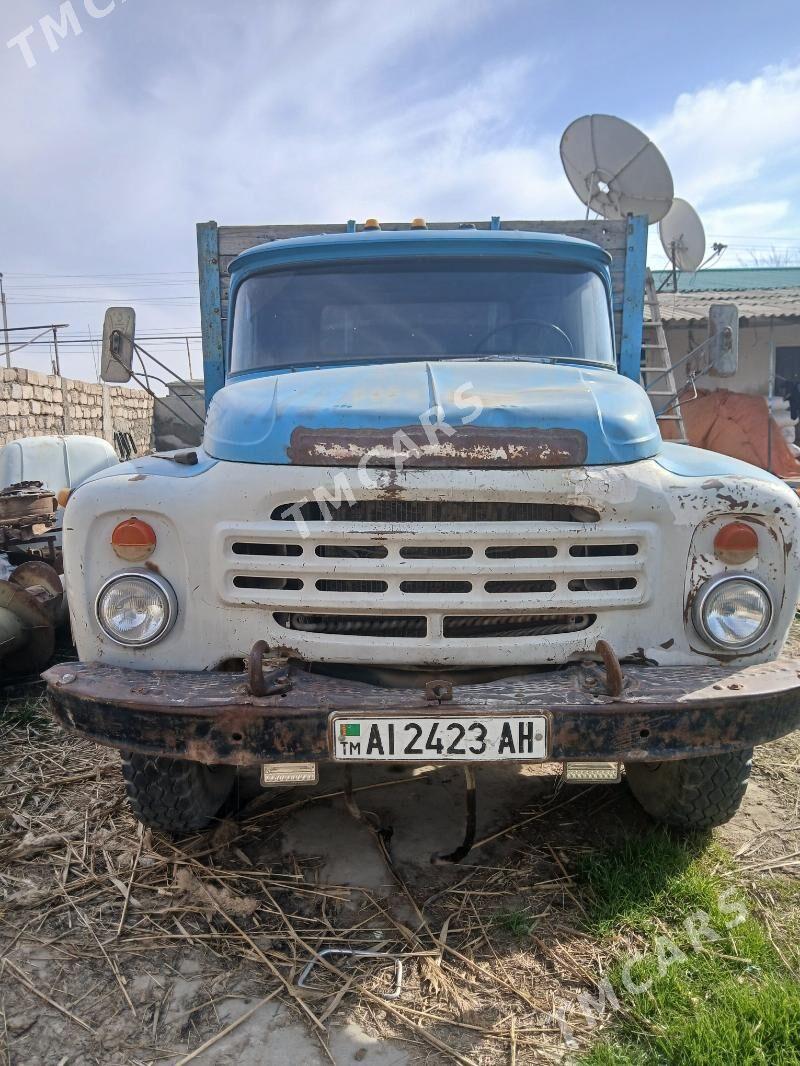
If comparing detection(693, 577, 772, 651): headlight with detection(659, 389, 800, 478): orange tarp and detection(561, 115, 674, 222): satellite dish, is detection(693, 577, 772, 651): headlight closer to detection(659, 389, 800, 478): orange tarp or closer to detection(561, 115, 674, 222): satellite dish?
detection(561, 115, 674, 222): satellite dish

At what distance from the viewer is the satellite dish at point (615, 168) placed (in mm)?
6418

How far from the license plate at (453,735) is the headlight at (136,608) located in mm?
659

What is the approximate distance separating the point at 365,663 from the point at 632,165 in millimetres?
Result: 5774

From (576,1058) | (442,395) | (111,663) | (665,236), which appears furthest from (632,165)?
(576,1058)

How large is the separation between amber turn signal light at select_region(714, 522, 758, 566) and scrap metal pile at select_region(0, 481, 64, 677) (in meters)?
3.65

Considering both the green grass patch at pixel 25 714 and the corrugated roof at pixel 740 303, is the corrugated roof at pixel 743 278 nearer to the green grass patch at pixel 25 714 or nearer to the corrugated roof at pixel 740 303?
the corrugated roof at pixel 740 303

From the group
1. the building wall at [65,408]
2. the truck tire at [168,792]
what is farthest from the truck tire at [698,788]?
the building wall at [65,408]

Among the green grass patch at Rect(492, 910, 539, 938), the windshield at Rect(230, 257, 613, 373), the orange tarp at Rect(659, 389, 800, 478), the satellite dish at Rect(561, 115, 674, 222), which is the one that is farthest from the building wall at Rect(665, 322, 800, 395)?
the green grass patch at Rect(492, 910, 539, 938)

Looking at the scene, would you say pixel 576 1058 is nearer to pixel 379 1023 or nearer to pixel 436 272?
pixel 379 1023

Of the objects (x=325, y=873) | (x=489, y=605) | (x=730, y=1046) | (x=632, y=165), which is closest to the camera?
(x=730, y=1046)

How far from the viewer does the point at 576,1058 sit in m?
1.97

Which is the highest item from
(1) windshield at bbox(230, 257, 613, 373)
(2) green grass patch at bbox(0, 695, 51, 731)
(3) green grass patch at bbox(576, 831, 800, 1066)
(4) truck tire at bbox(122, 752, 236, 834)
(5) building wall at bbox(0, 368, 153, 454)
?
(5) building wall at bbox(0, 368, 153, 454)

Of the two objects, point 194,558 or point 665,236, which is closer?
point 194,558

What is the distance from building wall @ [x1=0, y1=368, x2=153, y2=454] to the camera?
1035cm
